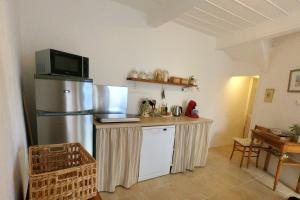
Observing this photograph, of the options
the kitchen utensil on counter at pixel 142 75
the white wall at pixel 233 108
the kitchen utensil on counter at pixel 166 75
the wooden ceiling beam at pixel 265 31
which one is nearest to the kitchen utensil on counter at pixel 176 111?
the kitchen utensil on counter at pixel 166 75

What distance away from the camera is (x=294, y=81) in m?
2.69

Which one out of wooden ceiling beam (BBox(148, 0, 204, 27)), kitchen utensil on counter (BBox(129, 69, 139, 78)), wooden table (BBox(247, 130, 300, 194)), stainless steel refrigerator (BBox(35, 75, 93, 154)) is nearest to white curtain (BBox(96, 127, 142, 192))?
stainless steel refrigerator (BBox(35, 75, 93, 154))

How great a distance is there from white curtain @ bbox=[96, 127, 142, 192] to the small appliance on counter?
34cm

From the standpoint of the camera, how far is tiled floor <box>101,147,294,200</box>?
2085 mm

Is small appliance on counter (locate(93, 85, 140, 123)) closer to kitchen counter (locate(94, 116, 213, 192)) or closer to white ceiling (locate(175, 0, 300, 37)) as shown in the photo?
kitchen counter (locate(94, 116, 213, 192))

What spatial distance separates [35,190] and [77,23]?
6.99 ft

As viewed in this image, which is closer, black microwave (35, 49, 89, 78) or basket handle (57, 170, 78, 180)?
basket handle (57, 170, 78, 180)

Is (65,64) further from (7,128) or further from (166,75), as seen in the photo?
(166,75)

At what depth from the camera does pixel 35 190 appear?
70cm

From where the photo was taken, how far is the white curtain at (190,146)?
2564mm

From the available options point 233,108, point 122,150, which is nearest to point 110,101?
point 122,150

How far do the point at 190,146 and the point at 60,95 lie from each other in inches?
86.6

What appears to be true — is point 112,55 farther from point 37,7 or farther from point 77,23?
point 37,7

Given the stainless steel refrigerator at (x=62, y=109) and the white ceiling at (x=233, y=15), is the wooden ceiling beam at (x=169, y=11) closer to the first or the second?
the white ceiling at (x=233, y=15)
